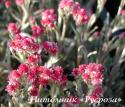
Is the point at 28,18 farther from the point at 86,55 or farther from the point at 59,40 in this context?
the point at 86,55

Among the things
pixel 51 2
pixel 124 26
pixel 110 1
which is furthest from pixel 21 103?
pixel 110 1

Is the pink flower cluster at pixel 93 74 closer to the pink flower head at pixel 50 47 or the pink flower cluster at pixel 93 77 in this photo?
the pink flower cluster at pixel 93 77

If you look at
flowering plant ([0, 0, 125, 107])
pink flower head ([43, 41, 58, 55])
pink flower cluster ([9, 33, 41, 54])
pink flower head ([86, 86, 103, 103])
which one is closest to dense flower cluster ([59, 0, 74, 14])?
flowering plant ([0, 0, 125, 107])

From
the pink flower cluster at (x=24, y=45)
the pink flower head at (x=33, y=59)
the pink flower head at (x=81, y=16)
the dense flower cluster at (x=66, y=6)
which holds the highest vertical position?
the dense flower cluster at (x=66, y=6)

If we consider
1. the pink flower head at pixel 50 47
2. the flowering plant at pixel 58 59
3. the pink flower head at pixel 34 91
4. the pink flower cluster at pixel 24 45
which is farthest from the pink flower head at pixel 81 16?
the pink flower head at pixel 34 91

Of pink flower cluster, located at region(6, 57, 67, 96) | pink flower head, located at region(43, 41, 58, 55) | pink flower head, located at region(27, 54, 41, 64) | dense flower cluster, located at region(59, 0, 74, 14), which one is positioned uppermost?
dense flower cluster, located at region(59, 0, 74, 14)

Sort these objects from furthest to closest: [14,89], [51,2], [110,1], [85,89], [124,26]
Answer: [110,1] → [51,2] → [124,26] → [85,89] → [14,89]

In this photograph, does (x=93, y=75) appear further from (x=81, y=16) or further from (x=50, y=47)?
(x=81, y=16)

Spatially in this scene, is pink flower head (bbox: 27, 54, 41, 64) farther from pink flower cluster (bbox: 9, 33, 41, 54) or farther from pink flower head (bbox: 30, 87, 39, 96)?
pink flower head (bbox: 30, 87, 39, 96)
